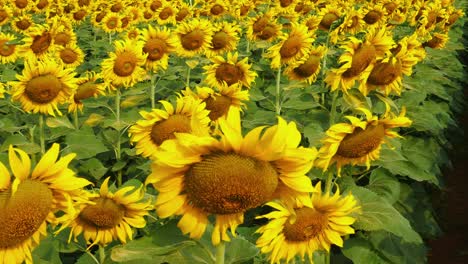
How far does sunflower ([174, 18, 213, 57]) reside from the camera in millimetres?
6301

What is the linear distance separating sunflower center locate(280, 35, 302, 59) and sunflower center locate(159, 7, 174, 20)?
3919mm

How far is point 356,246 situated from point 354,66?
1.43 meters

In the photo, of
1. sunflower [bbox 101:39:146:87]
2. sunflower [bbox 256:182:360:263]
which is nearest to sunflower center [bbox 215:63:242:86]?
sunflower [bbox 101:39:146:87]

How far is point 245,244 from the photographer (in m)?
2.26

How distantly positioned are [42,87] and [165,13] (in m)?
4.83

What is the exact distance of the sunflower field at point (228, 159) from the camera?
1.74 metres

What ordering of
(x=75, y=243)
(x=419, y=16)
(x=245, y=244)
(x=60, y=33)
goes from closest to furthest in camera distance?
1. (x=245, y=244)
2. (x=75, y=243)
3. (x=60, y=33)
4. (x=419, y=16)

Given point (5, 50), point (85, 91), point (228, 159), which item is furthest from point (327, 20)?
point (228, 159)

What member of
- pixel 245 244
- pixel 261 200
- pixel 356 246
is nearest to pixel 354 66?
pixel 356 246

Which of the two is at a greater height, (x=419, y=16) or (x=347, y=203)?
(x=347, y=203)

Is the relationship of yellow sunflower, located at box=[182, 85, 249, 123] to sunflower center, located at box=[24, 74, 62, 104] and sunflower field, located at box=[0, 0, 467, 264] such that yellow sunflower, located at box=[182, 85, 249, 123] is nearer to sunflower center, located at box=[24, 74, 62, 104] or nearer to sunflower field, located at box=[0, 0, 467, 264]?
sunflower field, located at box=[0, 0, 467, 264]

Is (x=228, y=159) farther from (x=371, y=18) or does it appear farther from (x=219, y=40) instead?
(x=371, y=18)

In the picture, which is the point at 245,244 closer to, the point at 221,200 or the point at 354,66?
the point at 221,200

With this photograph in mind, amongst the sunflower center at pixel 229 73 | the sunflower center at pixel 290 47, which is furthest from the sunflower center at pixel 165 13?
the sunflower center at pixel 229 73
